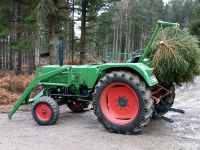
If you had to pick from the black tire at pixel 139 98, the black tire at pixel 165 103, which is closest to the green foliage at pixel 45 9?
the black tire at pixel 165 103

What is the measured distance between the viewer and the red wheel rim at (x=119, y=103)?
6934mm

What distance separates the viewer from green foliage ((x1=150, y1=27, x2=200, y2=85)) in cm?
732

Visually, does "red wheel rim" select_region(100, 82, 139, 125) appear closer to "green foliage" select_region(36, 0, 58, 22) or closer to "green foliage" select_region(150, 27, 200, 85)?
"green foliage" select_region(150, 27, 200, 85)

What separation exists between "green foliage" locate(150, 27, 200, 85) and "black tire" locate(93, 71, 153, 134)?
789 millimetres

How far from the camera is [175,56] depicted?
285 inches

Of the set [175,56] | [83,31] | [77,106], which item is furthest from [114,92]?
[83,31]

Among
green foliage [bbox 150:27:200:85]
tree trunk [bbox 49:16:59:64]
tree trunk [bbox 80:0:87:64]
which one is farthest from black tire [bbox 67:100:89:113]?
tree trunk [bbox 80:0:87:64]

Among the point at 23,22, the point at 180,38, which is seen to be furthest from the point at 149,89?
the point at 23,22

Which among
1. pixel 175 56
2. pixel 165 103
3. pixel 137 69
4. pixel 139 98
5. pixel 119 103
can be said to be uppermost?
pixel 175 56

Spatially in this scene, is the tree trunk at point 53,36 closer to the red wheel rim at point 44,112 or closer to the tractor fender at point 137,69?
the red wheel rim at point 44,112

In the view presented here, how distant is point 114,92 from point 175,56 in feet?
4.75

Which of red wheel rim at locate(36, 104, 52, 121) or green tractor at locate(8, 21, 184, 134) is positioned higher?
green tractor at locate(8, 21, 184, 134)

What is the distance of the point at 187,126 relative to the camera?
730 centimetres

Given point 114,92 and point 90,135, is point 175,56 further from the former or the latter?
point 90,135
